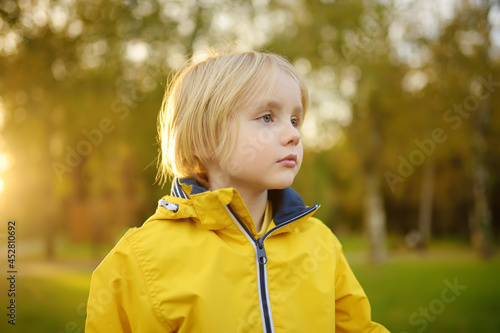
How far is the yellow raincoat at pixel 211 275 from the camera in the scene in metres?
1.52

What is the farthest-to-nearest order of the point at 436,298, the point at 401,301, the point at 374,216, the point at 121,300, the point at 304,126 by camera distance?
the point at 374,216 < the point at 304,126 < the point at 436,298 < the point at 401,301 < the point at 121,300

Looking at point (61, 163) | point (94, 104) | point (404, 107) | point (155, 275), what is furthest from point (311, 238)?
point (404, 107)

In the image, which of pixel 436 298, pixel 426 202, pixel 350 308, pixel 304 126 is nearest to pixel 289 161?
pixel 350 308

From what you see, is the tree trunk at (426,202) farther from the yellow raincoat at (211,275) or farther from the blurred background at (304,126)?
the yellow raincoat at (211,275)

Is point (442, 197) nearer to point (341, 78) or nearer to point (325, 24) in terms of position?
point (341, 78)

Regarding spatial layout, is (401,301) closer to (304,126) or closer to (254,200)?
(304,126)

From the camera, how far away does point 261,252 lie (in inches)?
65.4

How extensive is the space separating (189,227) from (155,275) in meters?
0.23

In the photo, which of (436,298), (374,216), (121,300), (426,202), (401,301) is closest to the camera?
(121,300)

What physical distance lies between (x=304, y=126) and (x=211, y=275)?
9.37 meters

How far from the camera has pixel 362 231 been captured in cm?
2789

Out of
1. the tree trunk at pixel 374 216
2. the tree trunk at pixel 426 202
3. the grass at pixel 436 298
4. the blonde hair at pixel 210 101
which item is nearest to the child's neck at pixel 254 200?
the blonde hair at pixel 210 101

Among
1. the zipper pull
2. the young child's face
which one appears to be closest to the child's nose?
the young child's face

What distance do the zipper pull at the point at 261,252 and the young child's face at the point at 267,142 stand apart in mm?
222
